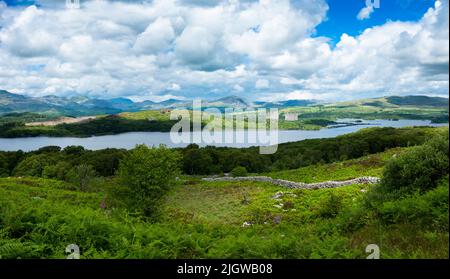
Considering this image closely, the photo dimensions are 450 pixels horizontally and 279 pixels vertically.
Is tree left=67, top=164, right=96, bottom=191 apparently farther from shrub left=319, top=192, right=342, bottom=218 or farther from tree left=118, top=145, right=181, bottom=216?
shrub left=319, top=192, right=342, bottom=218

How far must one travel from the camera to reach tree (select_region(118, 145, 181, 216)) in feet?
89.8

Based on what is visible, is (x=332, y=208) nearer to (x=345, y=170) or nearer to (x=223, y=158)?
(x=345, y=170)

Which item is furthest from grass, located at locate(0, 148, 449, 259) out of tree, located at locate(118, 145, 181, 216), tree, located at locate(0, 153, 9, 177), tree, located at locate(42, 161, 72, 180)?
tree, located at locate(0, 153, 9, 177)

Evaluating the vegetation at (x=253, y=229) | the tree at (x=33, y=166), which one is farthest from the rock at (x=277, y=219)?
the tree at (x=33, y=166)

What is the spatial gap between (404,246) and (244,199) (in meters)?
30.8

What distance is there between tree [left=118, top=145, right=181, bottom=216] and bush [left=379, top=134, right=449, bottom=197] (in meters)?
18.2

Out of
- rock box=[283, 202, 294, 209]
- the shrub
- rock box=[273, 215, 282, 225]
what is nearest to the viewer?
the shrub

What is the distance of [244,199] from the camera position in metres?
39.2

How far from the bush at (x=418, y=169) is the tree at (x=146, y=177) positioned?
18171 mm

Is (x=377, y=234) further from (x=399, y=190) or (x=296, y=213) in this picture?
(x=296, y=213)

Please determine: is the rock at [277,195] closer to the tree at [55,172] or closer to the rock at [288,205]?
the rock at [288,205]

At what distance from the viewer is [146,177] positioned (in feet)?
91.5
